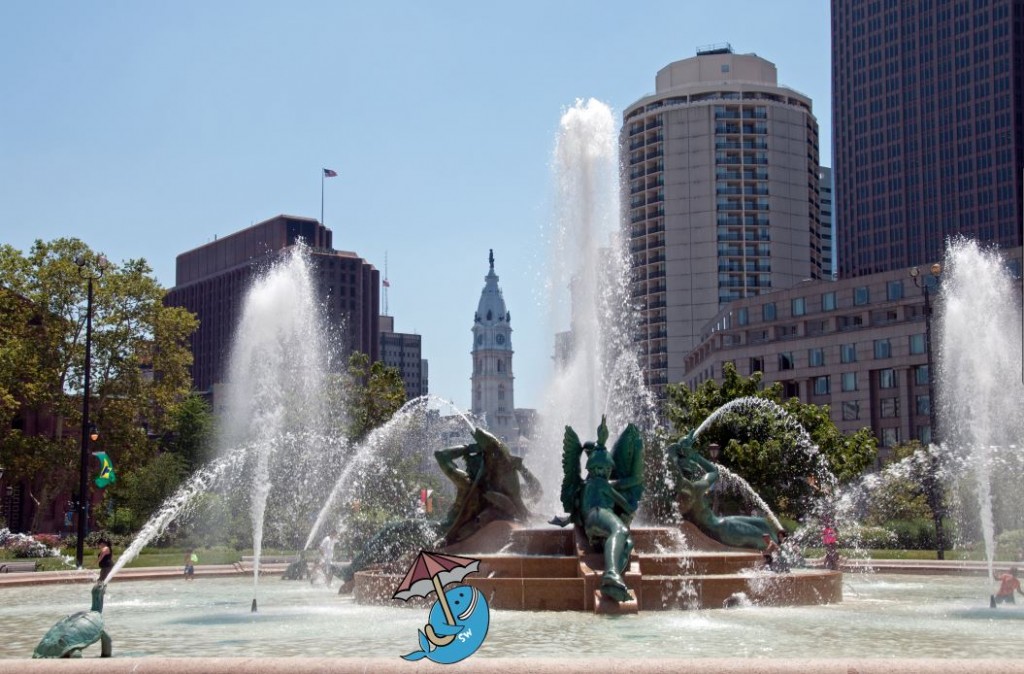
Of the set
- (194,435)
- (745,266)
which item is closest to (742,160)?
(745,266)

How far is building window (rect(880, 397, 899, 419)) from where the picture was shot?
85.4 metres

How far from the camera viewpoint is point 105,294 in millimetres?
53344

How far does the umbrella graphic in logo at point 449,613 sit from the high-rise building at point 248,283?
5956 inches

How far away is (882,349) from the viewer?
85062mm

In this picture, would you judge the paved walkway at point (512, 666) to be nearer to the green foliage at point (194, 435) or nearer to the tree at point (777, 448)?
the tree at point (777, 448)

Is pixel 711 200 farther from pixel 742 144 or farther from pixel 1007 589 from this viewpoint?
pixel 1007 589

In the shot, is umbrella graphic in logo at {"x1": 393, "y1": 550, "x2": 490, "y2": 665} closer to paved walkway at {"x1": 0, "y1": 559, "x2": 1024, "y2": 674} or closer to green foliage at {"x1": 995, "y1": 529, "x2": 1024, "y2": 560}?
paved walkway at {"x1": 0, "y1": 559, "x2": 1024, "y2": 674}

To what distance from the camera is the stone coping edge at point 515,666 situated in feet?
32.8

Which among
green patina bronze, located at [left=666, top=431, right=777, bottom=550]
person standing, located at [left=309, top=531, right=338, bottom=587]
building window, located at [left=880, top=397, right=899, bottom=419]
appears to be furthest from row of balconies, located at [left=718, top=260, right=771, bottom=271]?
green patina bronze, located at [left=666, top=431, right=777, bottom=550]

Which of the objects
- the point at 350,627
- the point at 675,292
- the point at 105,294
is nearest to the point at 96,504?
the point at 105,294

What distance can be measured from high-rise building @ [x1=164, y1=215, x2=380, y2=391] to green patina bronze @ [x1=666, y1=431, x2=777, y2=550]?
5458 inches

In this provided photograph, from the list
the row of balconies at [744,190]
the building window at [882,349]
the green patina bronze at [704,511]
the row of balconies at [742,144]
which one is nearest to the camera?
the green patina bronze at [704,511]

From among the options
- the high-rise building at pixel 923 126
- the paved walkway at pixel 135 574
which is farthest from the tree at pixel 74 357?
the high-rise building at pixel 923 126

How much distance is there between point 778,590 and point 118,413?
3974 centimetres
